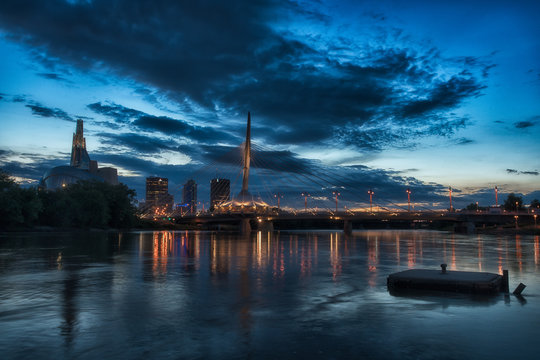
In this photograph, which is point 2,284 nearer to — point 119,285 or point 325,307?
point 119,285

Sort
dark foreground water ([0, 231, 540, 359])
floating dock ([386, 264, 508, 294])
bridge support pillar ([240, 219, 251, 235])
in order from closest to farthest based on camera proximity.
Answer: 1. dark foreground water ([0, 231, 540, 359])
2. floating dock ([386, 264, 508, 294])
3. bridge support pillar ([240, 219, 251, 235])

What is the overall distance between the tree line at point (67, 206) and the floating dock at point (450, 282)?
264 ft

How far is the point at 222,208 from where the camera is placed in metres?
195

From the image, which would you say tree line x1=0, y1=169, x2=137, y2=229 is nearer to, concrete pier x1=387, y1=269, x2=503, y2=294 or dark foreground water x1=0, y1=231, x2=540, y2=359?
dark foreground water x1=0, y1=231, x2=540, y2=359

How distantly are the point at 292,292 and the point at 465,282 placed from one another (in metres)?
7.62

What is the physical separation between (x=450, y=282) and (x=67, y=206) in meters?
105

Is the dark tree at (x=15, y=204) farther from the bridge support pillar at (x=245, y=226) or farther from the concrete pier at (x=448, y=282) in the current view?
the concrete pier at (x=448, y=282)

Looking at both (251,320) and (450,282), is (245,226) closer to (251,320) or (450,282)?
(450,282)

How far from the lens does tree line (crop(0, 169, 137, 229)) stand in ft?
277

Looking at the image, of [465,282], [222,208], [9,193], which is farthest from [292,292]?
[222,208]

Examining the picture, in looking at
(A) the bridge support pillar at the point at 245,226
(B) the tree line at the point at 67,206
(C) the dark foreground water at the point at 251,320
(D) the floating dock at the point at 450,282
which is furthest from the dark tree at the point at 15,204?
(D) the floating dock at the point at 450,282

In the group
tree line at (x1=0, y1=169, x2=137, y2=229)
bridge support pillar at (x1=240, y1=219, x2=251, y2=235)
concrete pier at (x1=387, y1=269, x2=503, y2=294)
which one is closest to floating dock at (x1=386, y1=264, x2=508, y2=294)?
concrete pier at (x1=387, y1=269, x2=503, y2=294)

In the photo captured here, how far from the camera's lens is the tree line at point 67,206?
84562 mm

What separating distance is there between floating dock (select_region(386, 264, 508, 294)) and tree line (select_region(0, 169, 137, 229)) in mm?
80505
